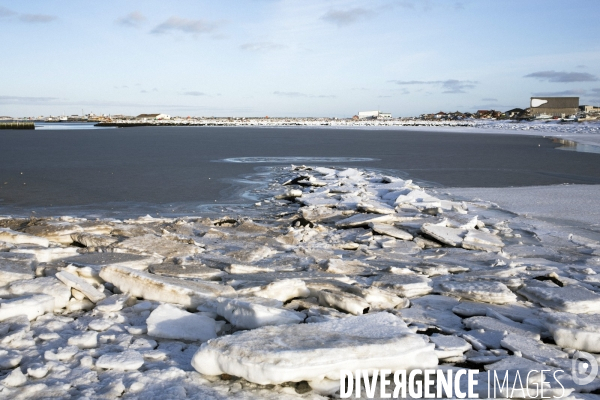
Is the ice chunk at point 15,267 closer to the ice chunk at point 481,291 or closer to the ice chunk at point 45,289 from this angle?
the ice chunk at point 45,289

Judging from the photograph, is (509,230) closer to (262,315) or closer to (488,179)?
(262,315)

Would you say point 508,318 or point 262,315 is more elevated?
point 262,315

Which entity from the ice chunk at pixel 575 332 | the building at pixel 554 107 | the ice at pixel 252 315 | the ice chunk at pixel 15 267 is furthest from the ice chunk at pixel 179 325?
the building at pixel 554 107

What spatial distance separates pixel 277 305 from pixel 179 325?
0.67 m

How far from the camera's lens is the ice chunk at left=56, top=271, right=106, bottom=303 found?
11.2 ft

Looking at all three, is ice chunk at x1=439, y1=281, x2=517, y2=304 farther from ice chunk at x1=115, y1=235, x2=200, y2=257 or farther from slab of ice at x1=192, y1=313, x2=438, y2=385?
ice chunk at x1=115, y1=235, x2=200, y2=257

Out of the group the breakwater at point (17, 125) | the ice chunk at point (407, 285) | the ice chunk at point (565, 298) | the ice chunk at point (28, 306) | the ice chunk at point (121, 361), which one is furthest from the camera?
the breakwater at point (17, 125)

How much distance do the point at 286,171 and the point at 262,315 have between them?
38.1 feet

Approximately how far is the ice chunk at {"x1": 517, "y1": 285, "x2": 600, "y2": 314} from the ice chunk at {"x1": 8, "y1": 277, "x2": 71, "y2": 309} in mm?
3403

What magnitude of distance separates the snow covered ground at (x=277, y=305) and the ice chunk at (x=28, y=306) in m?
0.01

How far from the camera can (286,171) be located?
14.4 m

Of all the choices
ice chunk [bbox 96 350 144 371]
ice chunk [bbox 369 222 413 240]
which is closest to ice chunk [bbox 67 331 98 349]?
ice chunk [bbox 96 350 144 371]

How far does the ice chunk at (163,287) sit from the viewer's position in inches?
134

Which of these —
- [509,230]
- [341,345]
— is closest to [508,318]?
[341,345]
